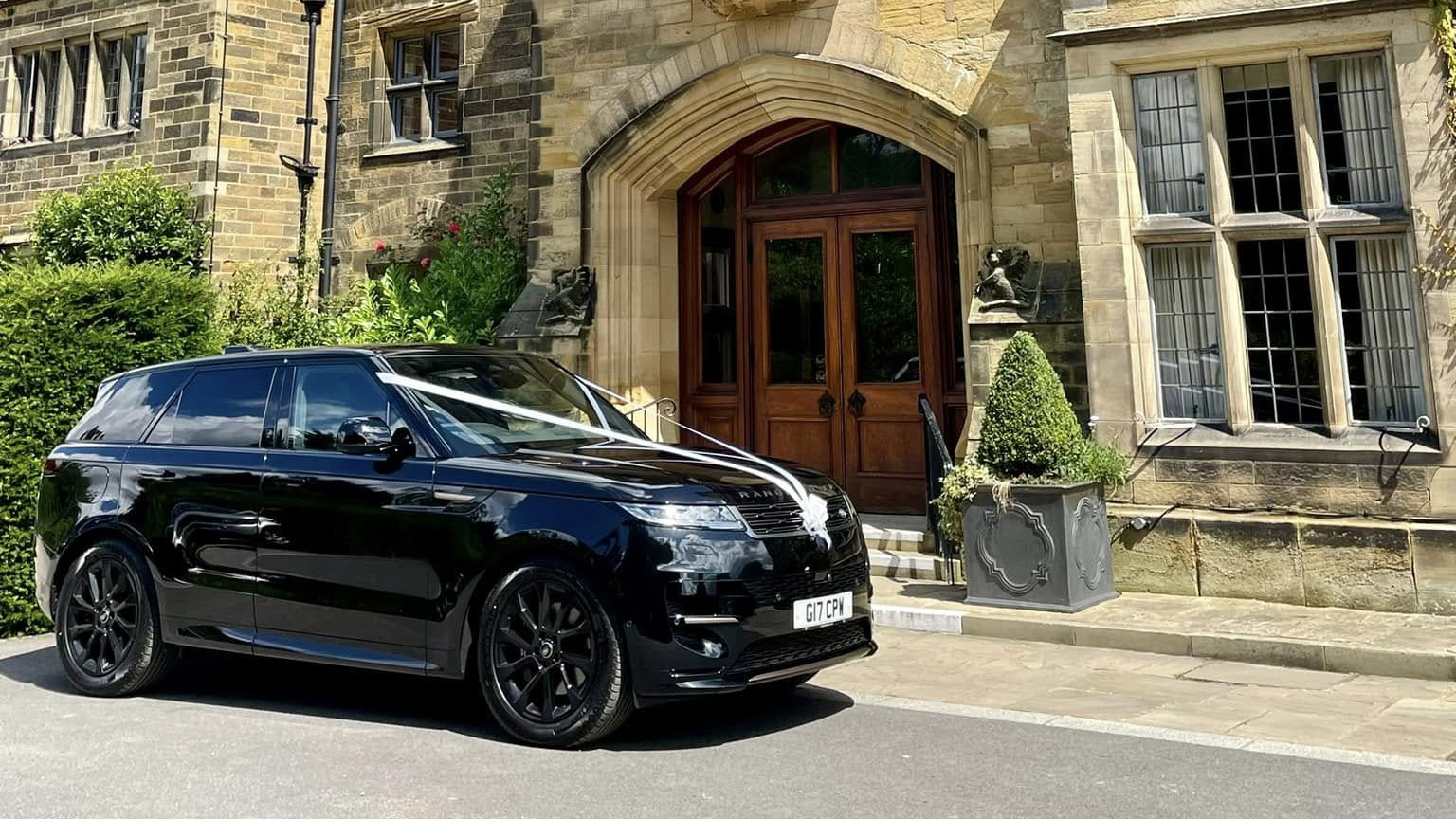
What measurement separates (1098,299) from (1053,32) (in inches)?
92.0

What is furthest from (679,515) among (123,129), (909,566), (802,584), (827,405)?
(123,129)

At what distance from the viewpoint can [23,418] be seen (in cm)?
746

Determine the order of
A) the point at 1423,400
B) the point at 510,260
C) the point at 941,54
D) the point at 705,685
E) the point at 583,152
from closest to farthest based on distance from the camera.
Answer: the point at 705,685 → the point at 1423,400 → the point at 941,54 → the point at 583,152 → the point at 510,260

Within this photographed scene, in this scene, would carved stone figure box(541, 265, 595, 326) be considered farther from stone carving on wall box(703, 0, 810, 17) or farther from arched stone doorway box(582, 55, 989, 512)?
stone carving on wall box(703, 0, 810, 17)

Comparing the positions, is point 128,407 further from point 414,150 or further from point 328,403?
point 414,150

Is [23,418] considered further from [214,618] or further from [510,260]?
[510,260]

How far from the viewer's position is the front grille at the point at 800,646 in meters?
4.37

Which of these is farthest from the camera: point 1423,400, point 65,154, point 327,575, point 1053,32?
point 65,154

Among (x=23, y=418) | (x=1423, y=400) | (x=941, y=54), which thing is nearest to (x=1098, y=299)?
(x=1423, y=400)

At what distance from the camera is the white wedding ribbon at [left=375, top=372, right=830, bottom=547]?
15.7 ft

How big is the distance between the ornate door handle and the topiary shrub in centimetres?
331

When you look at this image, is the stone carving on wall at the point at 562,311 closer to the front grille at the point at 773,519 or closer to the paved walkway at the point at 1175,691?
the paved walkway at the point at 1175,691

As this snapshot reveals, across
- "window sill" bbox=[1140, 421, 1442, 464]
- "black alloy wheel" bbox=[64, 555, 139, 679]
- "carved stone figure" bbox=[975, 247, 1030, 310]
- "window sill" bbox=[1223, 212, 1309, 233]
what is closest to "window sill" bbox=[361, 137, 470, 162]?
"carved stone figure" bbox=[975, 247, 1030, 310]

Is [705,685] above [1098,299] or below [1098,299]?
below
